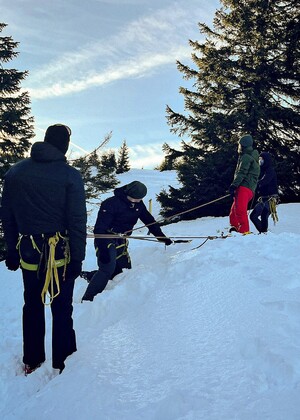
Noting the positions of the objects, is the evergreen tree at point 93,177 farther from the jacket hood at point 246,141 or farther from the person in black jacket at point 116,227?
the person in black jacket at point 116,227

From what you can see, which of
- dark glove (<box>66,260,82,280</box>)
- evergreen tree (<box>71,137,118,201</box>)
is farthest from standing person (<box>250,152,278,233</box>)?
evergreen tree (<box>71,137,118,201</box>)

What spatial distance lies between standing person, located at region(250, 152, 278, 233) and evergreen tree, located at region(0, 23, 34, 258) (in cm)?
975

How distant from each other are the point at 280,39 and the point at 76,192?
515 inches

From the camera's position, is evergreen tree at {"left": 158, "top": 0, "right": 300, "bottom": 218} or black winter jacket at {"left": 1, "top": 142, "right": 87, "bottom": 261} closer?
→ black winter jacket at {"left": 1, "top": 142, "right": 87, "bottom": 261}

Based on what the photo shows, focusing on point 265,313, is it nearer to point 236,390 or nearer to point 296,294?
point 296,294

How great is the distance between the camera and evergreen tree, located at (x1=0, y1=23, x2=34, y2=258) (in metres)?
13.9

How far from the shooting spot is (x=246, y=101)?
13953 millimetres

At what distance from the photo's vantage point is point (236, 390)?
2.45 meters

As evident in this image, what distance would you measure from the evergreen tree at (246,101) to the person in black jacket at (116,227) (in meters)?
8.43

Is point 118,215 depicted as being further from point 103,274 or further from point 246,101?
point 246,101

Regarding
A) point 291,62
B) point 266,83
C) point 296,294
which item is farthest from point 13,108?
point 296,294

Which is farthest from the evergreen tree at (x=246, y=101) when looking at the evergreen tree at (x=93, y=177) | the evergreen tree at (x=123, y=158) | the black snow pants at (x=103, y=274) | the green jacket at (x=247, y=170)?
the evergreen tree at (x=123, y=158)

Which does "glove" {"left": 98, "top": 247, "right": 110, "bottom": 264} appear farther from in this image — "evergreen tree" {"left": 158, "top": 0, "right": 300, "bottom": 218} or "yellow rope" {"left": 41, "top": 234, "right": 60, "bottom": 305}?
"evergreen tree" {"left": 158, "top": 0, "right": 300, "bottom": 218}

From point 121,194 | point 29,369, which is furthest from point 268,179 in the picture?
point 29,369
